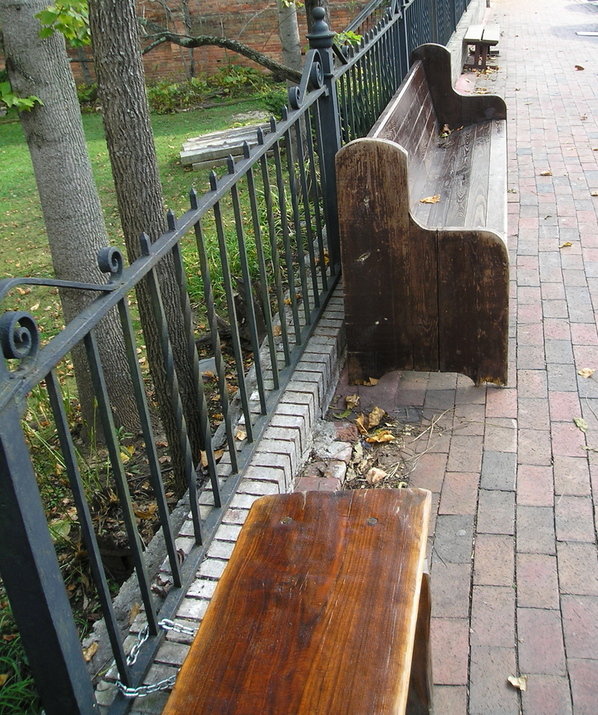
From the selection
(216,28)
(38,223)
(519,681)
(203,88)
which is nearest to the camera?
(519,681)

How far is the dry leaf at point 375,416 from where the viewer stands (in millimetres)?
3398

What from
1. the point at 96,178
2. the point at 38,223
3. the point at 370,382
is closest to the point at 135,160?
the point at 370,382

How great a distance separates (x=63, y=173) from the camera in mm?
4539

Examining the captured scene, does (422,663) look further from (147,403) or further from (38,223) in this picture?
(38,223)

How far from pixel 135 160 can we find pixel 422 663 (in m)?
2.65

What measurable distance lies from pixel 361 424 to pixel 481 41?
30.3ft

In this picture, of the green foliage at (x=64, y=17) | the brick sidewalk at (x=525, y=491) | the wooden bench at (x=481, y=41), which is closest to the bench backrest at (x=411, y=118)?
the brick sidewalk at (x=525, y=491)

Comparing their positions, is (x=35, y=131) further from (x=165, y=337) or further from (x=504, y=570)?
(x=504, y=570)

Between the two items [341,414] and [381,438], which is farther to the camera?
[341,414]

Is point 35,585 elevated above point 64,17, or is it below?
below

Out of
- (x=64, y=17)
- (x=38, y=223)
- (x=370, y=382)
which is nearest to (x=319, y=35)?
(x=64, y=17)

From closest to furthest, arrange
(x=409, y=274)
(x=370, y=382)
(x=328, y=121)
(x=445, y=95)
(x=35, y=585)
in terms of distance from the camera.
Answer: (x=35, y=585), (x=409, y=274), (x=370, y=382), (x=328, y=121), (x=445, y=95)

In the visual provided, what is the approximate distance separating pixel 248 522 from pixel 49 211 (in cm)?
327

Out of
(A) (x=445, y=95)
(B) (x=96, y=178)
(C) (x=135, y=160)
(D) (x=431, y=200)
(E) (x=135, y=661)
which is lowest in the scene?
(B) (x=96, y=178)
